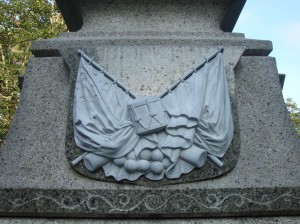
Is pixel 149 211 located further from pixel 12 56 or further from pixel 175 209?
pixel 12 56

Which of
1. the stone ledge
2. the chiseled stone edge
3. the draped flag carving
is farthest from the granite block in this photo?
the stone ledge

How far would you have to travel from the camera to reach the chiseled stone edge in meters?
2.98

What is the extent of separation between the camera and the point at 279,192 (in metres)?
3.08

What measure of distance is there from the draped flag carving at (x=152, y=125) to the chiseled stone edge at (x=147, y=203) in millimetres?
183

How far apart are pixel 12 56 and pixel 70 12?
856 cm

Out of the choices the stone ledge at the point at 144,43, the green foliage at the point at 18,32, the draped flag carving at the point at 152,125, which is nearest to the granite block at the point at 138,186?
the draped flag carving at the point at 152,125

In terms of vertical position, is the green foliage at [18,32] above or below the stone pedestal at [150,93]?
above

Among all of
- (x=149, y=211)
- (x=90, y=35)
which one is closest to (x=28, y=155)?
(x=149, y=211)

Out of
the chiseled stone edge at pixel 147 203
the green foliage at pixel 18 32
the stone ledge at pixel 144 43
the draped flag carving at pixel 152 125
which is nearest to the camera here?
the chiseled stone edge at pixel 147 203

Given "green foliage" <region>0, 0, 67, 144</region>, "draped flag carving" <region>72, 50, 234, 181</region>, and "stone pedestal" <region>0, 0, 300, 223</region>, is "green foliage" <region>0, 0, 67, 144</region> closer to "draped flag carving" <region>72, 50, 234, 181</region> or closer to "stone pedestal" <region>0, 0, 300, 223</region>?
"stone pedestal" <region>0, 0, 300, 223</region>

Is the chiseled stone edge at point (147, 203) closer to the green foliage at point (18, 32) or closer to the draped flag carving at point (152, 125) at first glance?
the draped flag carving at point (152, 125)

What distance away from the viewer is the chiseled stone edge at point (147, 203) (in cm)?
298

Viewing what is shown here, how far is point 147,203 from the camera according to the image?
118 inches

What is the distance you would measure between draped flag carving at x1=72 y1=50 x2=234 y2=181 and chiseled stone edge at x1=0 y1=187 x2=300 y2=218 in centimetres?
18
